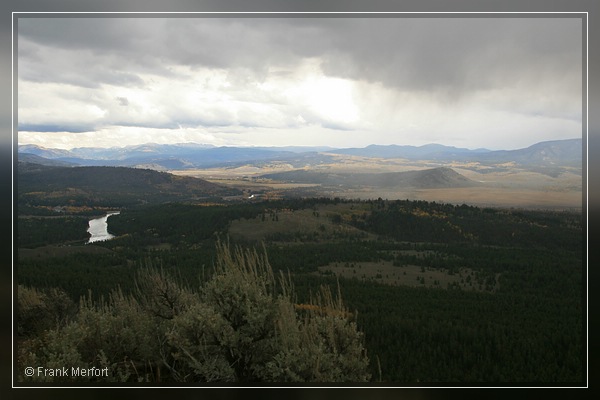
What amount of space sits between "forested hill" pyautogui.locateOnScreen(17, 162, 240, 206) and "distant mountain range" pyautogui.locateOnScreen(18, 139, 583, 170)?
0.33 m

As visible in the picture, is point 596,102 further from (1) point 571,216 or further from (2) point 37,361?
(2) point 37,361

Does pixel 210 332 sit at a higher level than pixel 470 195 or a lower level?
lower

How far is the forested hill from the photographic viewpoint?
6.88 m

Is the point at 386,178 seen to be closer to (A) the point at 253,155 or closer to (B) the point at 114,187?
(A) the point at 253,155

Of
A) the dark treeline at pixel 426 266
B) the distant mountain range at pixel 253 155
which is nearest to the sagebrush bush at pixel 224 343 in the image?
the dark treeline at pixel 426 266

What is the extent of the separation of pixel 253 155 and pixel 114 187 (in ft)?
9.15

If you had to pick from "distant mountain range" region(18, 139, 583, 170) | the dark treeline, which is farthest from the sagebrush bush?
"distant mountain range" region(18, 139, 583, 170)

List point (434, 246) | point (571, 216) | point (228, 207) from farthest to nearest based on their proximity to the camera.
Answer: point (228, 207) < point (434, 246) < point (571, 216)

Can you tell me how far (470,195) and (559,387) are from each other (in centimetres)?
332

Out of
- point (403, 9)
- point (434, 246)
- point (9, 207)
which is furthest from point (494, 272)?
point (9, 207)

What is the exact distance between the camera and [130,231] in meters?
7.05

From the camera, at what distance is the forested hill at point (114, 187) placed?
22.6 ft

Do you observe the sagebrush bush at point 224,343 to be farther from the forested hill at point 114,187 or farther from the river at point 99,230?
the river at point 99,230

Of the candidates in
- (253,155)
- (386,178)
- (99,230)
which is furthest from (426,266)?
(99,230)
